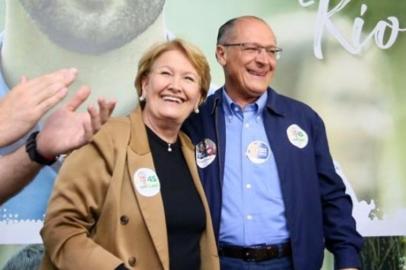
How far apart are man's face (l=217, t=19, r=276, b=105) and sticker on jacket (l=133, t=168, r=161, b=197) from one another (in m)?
0.56

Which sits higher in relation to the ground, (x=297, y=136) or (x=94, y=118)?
(x=94, y=118)

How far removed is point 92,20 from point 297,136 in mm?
1136

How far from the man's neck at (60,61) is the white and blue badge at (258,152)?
84cm

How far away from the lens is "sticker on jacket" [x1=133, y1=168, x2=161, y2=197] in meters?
1.79

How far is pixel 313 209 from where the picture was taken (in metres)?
2.15

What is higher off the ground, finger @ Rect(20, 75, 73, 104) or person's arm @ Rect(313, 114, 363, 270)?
finger @ Rect(20, 75, 73, 104)

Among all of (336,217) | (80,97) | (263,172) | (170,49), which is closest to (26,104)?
(80,97)

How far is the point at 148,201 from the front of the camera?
5.84ft

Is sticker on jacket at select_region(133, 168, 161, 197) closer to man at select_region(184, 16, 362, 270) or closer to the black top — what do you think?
the black top

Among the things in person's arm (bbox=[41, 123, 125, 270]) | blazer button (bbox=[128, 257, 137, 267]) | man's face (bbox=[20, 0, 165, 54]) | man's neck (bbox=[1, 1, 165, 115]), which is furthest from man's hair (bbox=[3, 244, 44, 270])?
blazer button (bbox=[128, 257, 137, 267])

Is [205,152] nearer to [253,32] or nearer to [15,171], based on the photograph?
[253,32]

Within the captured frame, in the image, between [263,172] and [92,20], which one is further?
[92,20]

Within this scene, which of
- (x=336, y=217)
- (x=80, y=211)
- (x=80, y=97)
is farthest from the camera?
(x=336, y=217)

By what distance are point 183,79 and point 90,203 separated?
50 centimetres
